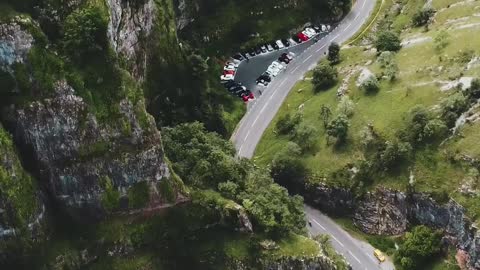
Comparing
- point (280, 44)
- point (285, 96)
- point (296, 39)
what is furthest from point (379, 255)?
point (296, 39)

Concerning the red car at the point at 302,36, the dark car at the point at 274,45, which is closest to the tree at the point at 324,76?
the dark car at the point at 274,45

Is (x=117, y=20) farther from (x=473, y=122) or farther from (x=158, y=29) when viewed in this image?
(x=473, y=122)

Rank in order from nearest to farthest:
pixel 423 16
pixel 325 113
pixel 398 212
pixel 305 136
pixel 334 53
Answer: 1. pixel 398 212
2. pixel 305 136
3. pixel 325 113
4. pixel 334 53
5. pixel 423 16

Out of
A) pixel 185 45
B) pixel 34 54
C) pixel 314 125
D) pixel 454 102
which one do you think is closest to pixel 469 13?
pixel 454 102

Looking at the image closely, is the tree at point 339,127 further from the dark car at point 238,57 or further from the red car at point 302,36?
the red car at point 302,36

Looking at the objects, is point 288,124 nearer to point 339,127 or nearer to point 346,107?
point 346,107
